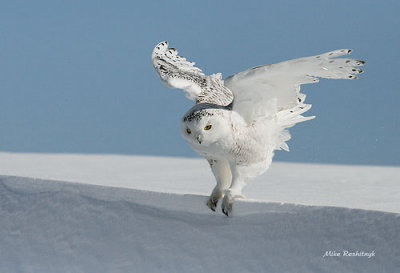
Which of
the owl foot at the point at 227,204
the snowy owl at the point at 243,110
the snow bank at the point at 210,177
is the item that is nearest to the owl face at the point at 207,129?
the snowy owl at the point at 243,110

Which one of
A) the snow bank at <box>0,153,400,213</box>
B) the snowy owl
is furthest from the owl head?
the snow bank at <box>0,153,400,213</box>

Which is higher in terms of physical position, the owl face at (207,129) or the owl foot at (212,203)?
the owl face at (207,129)

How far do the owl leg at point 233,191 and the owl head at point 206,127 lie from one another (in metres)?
0.10

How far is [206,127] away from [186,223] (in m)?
0.37

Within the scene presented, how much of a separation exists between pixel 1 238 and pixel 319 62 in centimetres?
120

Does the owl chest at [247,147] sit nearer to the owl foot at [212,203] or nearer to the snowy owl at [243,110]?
the snowy owl at [243,110]

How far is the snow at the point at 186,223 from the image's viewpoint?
50.3 inches

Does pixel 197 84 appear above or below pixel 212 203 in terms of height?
above

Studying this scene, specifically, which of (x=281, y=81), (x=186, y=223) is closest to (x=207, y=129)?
(x=281, y=81)

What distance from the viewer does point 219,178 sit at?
1.42 metres

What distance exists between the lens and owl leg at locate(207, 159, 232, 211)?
1.41 meters

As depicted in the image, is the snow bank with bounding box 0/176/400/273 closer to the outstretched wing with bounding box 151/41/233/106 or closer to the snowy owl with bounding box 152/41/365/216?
the snowy owl with bounding box 152/41/365/216

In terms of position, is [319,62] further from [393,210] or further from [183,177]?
[183,177]

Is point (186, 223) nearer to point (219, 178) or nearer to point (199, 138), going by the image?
point (219, 178)
